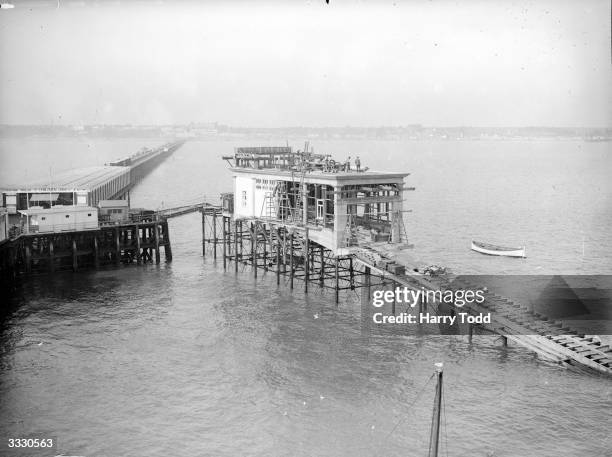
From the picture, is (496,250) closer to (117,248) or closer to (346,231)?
(346,231)

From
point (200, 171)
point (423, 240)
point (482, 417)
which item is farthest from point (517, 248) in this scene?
point (200, 171)

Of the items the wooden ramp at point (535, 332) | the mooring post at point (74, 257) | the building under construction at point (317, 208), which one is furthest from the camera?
the mooring post at point (74, 257)

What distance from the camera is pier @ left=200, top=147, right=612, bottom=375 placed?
28.3m

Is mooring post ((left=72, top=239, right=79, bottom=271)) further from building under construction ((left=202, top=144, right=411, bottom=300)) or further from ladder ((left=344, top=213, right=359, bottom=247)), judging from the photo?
ladder ((left=344, top=213, right=359, bottom=247))

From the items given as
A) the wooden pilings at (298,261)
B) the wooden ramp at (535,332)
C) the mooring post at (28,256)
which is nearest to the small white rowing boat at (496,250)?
the wooden pilings at (298,261)

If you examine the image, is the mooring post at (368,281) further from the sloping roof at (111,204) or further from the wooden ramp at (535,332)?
the sloping roof at (111,204)

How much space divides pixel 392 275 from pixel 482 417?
33.9ft

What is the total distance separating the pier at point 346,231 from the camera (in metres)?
28.3

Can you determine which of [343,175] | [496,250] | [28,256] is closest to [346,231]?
[343,175]

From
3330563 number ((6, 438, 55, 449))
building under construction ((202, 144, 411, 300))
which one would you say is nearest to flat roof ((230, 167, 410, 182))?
building under construction ((202, 144, 411, 300))

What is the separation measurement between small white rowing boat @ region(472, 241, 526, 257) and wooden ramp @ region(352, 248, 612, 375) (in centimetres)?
2244

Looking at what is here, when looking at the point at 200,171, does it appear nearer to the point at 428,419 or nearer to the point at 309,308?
the point at 309,308

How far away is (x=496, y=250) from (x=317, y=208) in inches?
815

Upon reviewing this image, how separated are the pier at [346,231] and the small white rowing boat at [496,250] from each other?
13.4 meters
